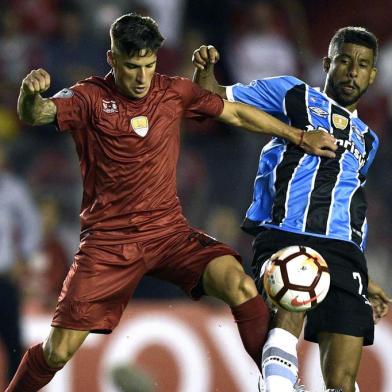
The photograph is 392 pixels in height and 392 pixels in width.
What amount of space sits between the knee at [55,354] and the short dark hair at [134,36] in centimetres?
149

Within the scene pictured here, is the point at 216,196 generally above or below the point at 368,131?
below

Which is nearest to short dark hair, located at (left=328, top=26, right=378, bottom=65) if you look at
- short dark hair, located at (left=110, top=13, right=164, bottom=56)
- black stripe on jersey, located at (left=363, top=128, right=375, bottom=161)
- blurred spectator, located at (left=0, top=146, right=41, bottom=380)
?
black stripe on jersey, located at (left=363, top=128, right=375, bottom=161)

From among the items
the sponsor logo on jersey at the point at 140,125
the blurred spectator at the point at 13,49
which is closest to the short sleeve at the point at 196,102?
the sponsor logo on jersey at the point at 140,125

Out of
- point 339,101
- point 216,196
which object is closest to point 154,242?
point 339,101

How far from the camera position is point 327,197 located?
5.61 meters

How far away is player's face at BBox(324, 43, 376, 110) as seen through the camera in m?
5.67

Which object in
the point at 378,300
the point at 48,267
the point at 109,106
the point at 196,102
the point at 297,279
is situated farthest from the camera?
the point at 48,267

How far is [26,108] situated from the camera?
16.8ft

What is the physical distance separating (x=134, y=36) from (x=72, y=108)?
452mm

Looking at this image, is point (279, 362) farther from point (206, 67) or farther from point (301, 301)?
point (206, 67)

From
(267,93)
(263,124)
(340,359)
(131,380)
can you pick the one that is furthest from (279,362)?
(131,380)

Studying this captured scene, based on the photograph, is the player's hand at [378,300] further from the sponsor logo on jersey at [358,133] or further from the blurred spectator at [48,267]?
the blurred spectator at [48,267]

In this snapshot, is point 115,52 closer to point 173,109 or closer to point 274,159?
point 173,109

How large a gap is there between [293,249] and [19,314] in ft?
10.9
